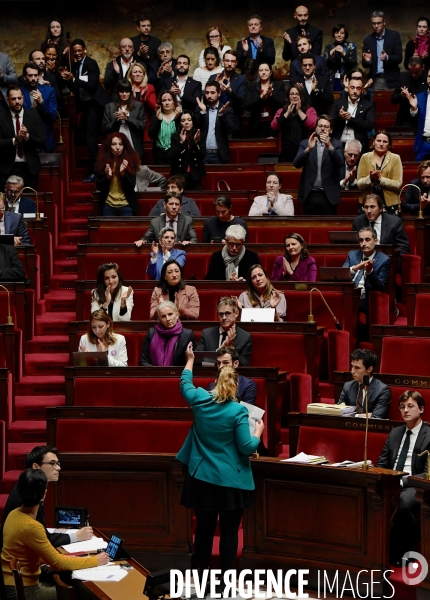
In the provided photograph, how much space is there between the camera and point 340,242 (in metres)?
6.22

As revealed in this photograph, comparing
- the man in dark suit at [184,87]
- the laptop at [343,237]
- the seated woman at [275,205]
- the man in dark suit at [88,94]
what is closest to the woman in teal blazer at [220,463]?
the laptop at [343,237]

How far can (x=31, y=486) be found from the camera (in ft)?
11.8

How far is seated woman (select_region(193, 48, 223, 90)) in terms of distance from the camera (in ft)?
25.9

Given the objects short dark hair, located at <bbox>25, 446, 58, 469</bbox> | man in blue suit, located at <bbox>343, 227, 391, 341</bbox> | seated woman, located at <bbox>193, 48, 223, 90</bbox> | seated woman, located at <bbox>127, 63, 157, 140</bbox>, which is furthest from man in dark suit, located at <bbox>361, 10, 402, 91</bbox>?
short dark hair, located at <bbox>25, 446, 58, 469</bbox>

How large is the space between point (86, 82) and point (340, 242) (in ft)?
7.98

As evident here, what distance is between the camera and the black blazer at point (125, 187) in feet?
22.1

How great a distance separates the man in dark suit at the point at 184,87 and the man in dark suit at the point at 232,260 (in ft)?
5.74

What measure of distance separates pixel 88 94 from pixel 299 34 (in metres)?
1.48


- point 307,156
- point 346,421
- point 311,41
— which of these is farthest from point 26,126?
point 346,421

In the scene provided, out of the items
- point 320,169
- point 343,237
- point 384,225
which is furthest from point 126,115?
point 384,225

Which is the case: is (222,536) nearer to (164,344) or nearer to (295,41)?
(164,344)

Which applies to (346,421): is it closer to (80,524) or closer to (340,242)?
(80,524)

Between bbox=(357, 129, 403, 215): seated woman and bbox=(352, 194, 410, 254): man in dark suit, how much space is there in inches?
14.2

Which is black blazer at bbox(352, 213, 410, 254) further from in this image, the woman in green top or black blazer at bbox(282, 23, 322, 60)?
black blazer at bbox(282, 23, 322, 60)
